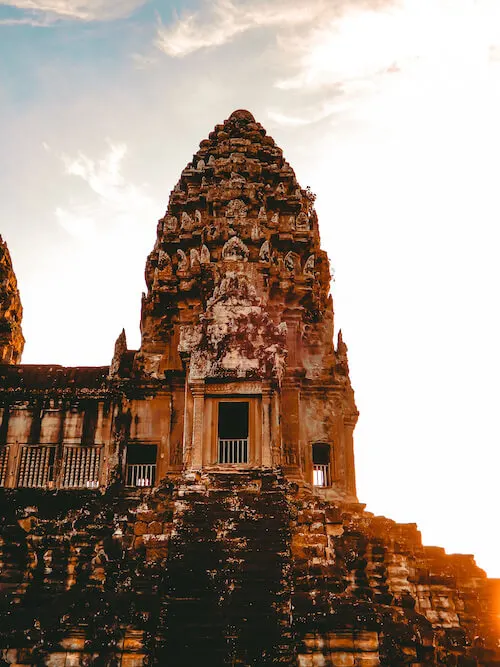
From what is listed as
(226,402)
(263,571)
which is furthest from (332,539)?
(226,402)

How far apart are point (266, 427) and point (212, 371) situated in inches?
77.0

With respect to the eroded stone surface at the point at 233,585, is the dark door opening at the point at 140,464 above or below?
above

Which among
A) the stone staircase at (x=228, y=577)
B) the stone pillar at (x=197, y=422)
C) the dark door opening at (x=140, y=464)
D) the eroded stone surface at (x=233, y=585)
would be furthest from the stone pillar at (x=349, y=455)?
the dark door opening at (x=140, y=464)

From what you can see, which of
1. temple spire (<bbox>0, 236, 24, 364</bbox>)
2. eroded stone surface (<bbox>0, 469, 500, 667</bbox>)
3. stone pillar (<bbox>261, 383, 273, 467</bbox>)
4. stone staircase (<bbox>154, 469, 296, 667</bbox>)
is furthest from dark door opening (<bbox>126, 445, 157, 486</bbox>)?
temple spire (<bbox>0, 236, 24, 364</bbox>)

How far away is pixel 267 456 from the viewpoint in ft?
55.8

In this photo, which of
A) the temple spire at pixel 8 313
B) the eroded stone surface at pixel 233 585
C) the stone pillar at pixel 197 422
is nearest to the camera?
the eroded stone surface at pixel 233 585

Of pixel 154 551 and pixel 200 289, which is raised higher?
pixel 200 289

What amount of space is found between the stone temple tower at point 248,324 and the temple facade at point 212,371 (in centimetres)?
4

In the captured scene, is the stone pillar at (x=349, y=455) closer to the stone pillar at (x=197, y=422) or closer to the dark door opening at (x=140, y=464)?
the stone pillar at (x=197, y=422)

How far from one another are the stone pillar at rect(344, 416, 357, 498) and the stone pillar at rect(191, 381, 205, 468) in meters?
5.18

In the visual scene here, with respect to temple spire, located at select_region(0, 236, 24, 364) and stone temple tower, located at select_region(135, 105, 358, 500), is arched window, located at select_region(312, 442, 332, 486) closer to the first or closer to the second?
stone temple tower, located at select_region(135, 105, 358, 500)

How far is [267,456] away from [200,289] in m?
6.01

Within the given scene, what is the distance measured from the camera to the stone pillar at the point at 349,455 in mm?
20359

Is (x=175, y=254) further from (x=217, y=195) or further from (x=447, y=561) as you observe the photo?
(x=447, y=561)
